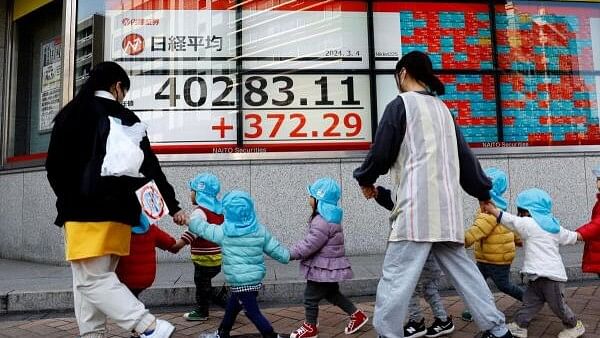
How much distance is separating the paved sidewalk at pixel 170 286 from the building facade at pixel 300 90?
0.99 m

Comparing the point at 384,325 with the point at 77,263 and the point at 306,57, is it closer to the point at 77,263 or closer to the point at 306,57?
the point at 77,263

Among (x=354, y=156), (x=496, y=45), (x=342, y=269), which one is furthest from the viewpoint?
(x=496, y=45)

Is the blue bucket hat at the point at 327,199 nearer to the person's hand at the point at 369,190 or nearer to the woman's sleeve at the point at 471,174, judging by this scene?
the person's hand at the point at 369,190

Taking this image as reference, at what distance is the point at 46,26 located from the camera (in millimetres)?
7871

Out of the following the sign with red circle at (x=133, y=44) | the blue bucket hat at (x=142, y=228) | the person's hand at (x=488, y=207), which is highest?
the sign with red circle at (x=133, y=44)

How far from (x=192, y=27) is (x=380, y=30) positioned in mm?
2782

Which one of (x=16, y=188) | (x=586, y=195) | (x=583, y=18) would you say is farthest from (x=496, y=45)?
(x=16, y=188)

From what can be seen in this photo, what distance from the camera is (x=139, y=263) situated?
334cm

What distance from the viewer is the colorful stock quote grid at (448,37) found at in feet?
24.7

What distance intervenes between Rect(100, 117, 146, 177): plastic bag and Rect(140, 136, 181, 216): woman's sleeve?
0.50 ft

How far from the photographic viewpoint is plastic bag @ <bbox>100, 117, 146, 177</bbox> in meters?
2.78

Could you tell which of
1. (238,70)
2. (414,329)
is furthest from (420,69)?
(238,70)

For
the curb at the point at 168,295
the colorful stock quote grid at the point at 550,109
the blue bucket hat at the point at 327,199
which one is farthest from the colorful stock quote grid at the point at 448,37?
the blue bucket hat at the point at 327,199

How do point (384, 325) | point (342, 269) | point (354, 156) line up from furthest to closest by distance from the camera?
1. point (354, 156)
2. point (342, 269)
3. point (384, 325)
